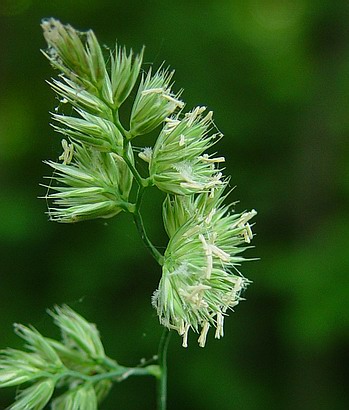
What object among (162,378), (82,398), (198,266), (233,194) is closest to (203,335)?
(198,266)

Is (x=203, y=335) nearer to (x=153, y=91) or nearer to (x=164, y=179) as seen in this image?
(x=164, y=179)

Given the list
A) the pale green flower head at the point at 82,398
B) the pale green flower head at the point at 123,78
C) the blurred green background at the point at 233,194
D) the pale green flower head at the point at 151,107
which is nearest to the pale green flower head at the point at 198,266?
the pale green flower head at the point at 151,107

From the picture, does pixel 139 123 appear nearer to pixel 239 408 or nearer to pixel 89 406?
pixel 89 406

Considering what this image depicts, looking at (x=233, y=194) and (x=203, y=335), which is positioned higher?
(x=233, y=194)

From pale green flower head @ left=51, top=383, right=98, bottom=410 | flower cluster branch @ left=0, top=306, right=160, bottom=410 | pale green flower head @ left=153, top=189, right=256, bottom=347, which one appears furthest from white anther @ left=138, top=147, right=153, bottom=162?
pale green flower head @ left=51, top=383, right=98, bottom=410

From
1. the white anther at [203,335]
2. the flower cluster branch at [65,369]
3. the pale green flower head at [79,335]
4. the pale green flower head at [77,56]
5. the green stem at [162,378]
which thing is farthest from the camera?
the pale green flower head at [79,335]

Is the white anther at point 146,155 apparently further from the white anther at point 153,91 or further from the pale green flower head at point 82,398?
the pale green flower head at point 82,398

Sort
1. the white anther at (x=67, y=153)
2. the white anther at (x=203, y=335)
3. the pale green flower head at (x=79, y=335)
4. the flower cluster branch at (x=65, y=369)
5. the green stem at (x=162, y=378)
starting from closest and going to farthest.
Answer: the white anther at (x=203, y=335), the white anther at (x=67, y=153), the green stem at (x=162, y=378), the flower cluster branch at (x=65, y=369), the pale green flower head at (x=79, y=335)
